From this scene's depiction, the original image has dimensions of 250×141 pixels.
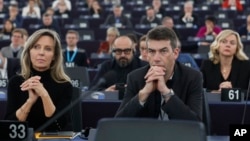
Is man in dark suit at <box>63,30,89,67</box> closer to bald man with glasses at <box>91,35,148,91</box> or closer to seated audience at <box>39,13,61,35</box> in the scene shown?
bald man with glasses at <box>91,35,148,91</box>

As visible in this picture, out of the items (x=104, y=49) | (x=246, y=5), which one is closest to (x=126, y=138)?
(x=104, y=49)

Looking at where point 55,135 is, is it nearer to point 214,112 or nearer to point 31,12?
point 214,112

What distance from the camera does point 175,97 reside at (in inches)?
178

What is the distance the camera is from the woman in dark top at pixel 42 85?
16.8 feet

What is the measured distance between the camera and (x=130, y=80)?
4.84 m

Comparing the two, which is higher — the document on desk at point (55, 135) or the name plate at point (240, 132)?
the name plate at point (240, 132)

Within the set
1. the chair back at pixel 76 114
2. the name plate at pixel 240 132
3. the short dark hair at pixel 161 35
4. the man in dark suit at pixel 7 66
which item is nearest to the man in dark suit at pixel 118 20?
the man in dark suit at pixel 7 66

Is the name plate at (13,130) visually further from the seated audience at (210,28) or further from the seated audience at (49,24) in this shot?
the seated audience at (49,24)

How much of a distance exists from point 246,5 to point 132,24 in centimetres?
386

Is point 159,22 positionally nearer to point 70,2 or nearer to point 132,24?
point 132,24

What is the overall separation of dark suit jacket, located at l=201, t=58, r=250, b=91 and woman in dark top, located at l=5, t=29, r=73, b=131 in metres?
2.27

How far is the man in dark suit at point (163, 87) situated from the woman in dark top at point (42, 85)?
2.02 feet

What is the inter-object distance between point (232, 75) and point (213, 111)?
1.22m

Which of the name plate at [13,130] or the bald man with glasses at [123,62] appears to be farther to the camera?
the bald man with glasses at [123,62]
